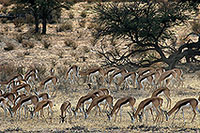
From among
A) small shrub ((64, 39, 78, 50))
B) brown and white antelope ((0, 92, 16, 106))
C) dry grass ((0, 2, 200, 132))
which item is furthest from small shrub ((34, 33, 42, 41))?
brown and white antelope ((0, 92, 16, 106))

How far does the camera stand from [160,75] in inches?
602

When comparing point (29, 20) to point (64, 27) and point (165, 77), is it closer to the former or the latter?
point (64, 27)

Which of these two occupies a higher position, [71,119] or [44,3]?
[44,3]

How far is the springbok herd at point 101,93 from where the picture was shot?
11.0m

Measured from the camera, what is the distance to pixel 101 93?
12.9 meters

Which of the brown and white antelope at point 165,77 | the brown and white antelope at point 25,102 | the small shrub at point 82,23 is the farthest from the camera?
the small shrub at point 82,23

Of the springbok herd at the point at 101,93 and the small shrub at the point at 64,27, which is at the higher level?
the small shrub at the point at 64,27

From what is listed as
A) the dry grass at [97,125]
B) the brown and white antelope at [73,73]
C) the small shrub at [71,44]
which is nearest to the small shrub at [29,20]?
the small shrub at [71,44]

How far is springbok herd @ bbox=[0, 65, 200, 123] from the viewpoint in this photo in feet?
36.0

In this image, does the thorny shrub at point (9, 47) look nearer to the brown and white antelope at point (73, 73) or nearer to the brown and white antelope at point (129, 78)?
the brown and white antelope at point (73, 73)

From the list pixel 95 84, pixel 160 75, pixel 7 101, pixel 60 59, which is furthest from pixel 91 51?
pixel 7 101

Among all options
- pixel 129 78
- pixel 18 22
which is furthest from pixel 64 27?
pixel 129 78

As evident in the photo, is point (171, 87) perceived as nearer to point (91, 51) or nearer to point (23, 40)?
point (91, 51)

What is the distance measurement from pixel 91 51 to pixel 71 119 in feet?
42.9
